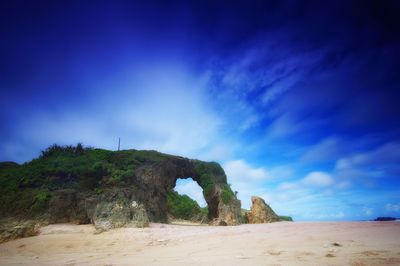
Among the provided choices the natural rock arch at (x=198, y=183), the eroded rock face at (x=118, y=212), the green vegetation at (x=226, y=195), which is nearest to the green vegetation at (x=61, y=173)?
the eroded rock face at (x=118, y=212)

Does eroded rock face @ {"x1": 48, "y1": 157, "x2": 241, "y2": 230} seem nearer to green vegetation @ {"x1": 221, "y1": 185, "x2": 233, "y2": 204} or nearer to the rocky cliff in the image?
the rocky cliff

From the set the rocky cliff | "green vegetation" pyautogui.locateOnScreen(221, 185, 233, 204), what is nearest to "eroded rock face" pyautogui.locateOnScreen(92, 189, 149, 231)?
the rocky cliff

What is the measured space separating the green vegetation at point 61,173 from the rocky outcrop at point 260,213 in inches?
429

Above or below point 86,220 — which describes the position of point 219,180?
above

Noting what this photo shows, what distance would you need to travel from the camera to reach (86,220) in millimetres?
13695

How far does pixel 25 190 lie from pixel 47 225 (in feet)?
12.0

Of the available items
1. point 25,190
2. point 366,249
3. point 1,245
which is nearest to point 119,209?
point 1,245

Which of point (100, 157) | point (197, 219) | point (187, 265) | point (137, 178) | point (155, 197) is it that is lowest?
point (197, 219)

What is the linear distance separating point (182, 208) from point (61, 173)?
68.0 feet

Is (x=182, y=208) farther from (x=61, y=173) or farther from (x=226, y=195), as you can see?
(x=61, y=173)

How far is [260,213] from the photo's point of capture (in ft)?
62.4

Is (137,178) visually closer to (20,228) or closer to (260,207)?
(20,228)

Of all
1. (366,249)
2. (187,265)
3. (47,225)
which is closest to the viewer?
(187,265)

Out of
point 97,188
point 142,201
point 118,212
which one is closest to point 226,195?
point 142,201
